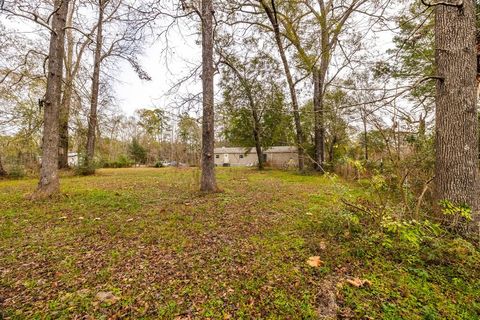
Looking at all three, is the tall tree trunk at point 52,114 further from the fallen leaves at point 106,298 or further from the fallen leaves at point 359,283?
the fallen leaves at point 359,283

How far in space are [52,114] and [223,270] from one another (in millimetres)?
5136

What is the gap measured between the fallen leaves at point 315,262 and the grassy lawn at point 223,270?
4 cm

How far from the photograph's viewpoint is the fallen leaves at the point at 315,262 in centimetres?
213

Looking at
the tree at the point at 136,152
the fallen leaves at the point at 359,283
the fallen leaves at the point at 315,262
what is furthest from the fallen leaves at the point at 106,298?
the tree at the point at 136,152

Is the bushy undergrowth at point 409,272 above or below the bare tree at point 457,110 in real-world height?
below

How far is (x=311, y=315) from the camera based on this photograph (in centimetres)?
155

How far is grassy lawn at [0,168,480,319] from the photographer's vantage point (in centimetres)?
162

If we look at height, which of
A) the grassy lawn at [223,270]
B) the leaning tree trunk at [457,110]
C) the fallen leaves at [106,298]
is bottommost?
the fallen leaves at [106,298]

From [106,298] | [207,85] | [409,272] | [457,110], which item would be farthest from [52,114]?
[457,110]

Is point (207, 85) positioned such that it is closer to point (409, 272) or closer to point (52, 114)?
point (52, 114)

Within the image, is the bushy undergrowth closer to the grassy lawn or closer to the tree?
the grassy lawn

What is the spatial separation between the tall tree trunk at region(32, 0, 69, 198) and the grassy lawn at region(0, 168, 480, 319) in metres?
1.28

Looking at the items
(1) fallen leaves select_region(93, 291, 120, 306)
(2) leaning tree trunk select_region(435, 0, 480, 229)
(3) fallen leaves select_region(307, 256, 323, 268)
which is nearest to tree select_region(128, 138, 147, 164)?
(1) fallen leaves select_region(93, 291, 120, 306)

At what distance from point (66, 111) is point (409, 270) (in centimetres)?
1016
